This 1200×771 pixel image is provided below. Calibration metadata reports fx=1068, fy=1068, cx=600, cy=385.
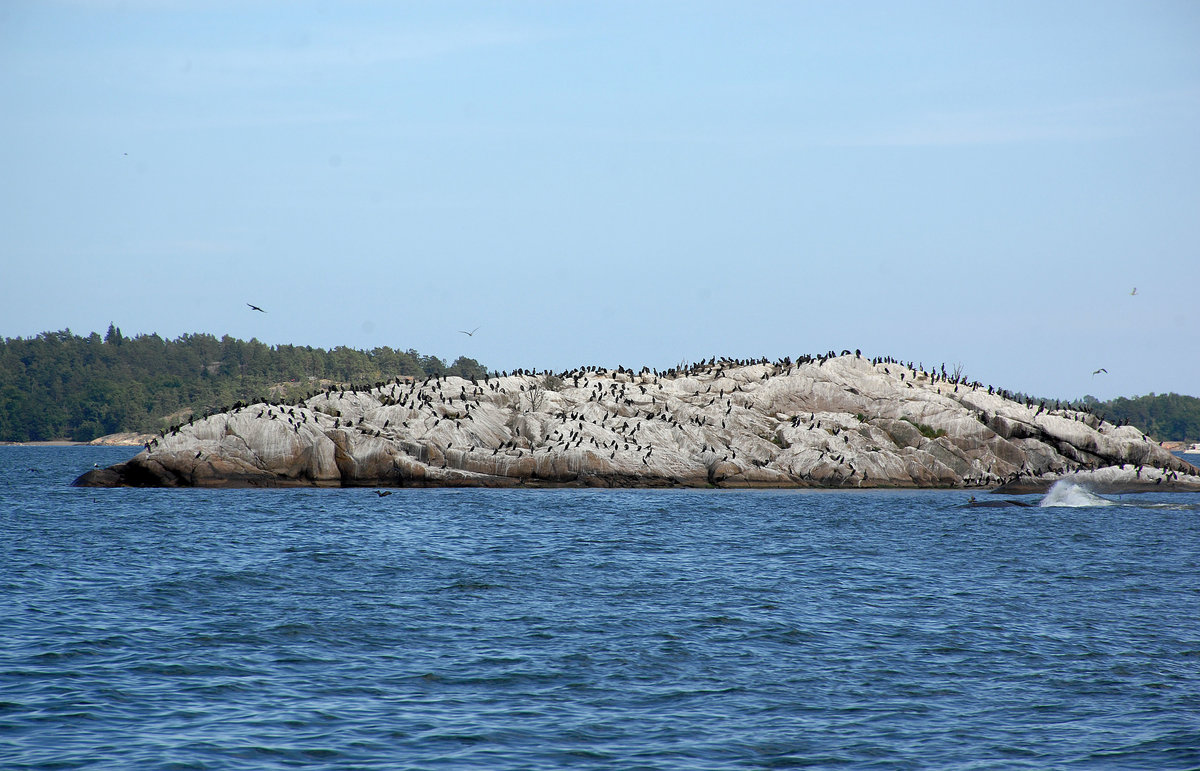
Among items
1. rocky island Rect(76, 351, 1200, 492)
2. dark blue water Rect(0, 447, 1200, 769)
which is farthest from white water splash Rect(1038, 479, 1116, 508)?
dark blue water Rect(0, 447, 1200, 769)

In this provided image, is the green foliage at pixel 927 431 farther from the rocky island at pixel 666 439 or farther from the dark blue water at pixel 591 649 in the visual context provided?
the dark blue water at pixel 591 649

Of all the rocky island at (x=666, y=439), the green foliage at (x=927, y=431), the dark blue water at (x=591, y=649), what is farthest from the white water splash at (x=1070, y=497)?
the dark blue water at (x=591, y=649)

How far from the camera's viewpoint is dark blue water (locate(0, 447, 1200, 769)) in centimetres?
1564

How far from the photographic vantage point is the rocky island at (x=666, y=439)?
6581cm

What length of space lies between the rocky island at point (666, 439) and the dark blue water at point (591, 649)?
22692mm

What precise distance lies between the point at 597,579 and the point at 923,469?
45.5m

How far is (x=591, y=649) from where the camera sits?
70.9ft

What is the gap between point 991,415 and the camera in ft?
244

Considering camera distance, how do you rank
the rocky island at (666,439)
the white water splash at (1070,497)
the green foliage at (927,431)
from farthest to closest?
the green foliage at (927,431) < the rocky island at (666,439) < the white water splash at (1070,497)

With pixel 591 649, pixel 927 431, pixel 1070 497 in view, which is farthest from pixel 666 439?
pixel 591 649

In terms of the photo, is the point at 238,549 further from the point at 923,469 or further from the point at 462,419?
the point at 923,469

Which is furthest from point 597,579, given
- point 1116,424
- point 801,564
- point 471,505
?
point 1116,424

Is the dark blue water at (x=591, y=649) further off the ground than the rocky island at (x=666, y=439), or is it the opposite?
the rocky island at (x=666, y=439)

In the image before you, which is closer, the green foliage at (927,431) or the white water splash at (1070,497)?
the white water splash at (1070,497)
